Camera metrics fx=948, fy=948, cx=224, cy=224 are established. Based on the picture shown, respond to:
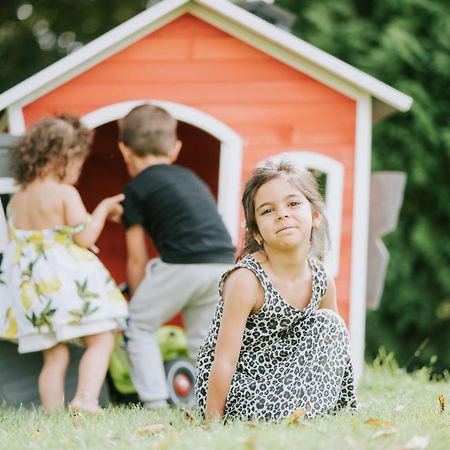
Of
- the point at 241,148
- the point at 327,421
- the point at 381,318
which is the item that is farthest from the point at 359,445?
the point at 381,318

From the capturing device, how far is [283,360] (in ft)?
13.0

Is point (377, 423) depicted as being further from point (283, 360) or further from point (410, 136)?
point (410, 136)

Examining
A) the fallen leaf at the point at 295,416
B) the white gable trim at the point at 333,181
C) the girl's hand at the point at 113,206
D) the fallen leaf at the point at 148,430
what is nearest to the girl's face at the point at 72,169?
the girl's hand at the point at 113,206

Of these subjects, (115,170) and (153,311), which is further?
(115,170)

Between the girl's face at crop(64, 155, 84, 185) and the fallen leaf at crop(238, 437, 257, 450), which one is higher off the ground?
the girl's face at crop(64, 155, 84, 185)

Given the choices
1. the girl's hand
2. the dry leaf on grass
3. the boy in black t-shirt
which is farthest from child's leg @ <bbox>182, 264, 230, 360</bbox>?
the dry leaf on grass

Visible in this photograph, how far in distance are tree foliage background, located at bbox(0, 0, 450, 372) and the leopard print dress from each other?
5.18 metres

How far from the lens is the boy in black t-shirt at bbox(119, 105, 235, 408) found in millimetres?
5305

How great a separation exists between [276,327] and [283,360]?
0.15 meters

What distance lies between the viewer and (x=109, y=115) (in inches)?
232

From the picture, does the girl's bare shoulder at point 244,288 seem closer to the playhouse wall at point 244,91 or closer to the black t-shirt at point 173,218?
the black t-shirt at point 173,218

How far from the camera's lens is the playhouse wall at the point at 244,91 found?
606cm

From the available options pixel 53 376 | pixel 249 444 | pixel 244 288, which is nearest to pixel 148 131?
pixel 53 376

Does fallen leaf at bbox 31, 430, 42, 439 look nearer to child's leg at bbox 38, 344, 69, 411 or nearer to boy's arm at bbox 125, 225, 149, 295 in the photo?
child's leg at bbox 38, 344, 69, 411
